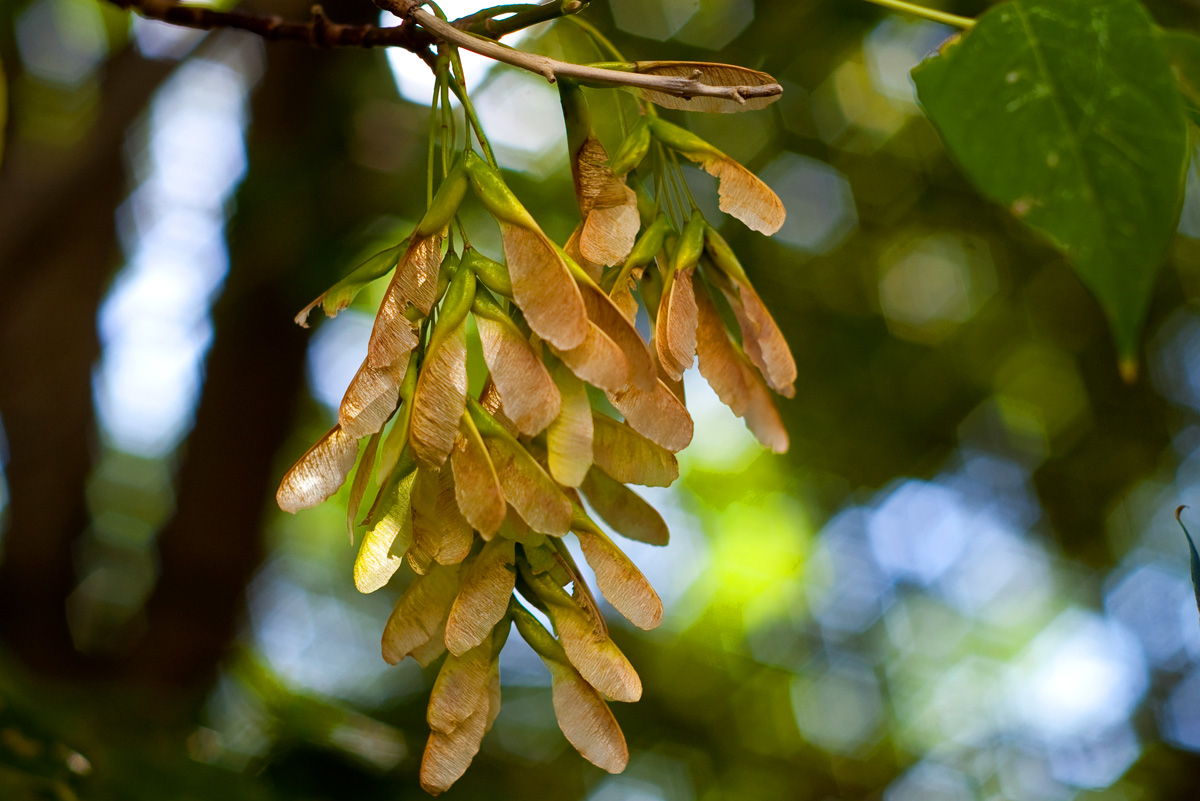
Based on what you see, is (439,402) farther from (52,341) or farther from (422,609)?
(52,341)

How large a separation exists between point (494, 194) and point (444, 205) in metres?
0.02

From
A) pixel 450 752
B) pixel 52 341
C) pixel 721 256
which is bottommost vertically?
pixel 52 341

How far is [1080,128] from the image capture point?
0.21m

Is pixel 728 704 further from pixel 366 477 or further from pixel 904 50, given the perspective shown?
pixel 366 477

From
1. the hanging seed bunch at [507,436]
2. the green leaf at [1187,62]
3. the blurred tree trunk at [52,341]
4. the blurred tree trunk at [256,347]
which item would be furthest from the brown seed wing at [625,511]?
the blurred tree trunk at [52,341]

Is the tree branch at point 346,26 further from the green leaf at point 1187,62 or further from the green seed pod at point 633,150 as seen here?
the green leaf at point 1187,62

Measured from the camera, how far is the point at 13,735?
0.49 meters

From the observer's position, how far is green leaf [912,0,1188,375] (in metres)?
0.19

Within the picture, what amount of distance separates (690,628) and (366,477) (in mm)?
1345

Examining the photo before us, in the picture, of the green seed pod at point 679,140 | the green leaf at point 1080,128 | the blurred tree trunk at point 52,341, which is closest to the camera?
the green leaf at point 1080,128

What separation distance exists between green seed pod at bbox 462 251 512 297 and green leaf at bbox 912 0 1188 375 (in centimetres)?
13

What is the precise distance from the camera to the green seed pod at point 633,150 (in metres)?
0.29

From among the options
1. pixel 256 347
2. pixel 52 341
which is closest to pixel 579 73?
pixel 256 347

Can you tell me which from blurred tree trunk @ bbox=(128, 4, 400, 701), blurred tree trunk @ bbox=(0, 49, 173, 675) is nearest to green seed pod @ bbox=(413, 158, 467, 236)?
blurred tree trunk @ bbox=(128, 4, 400, 701)
